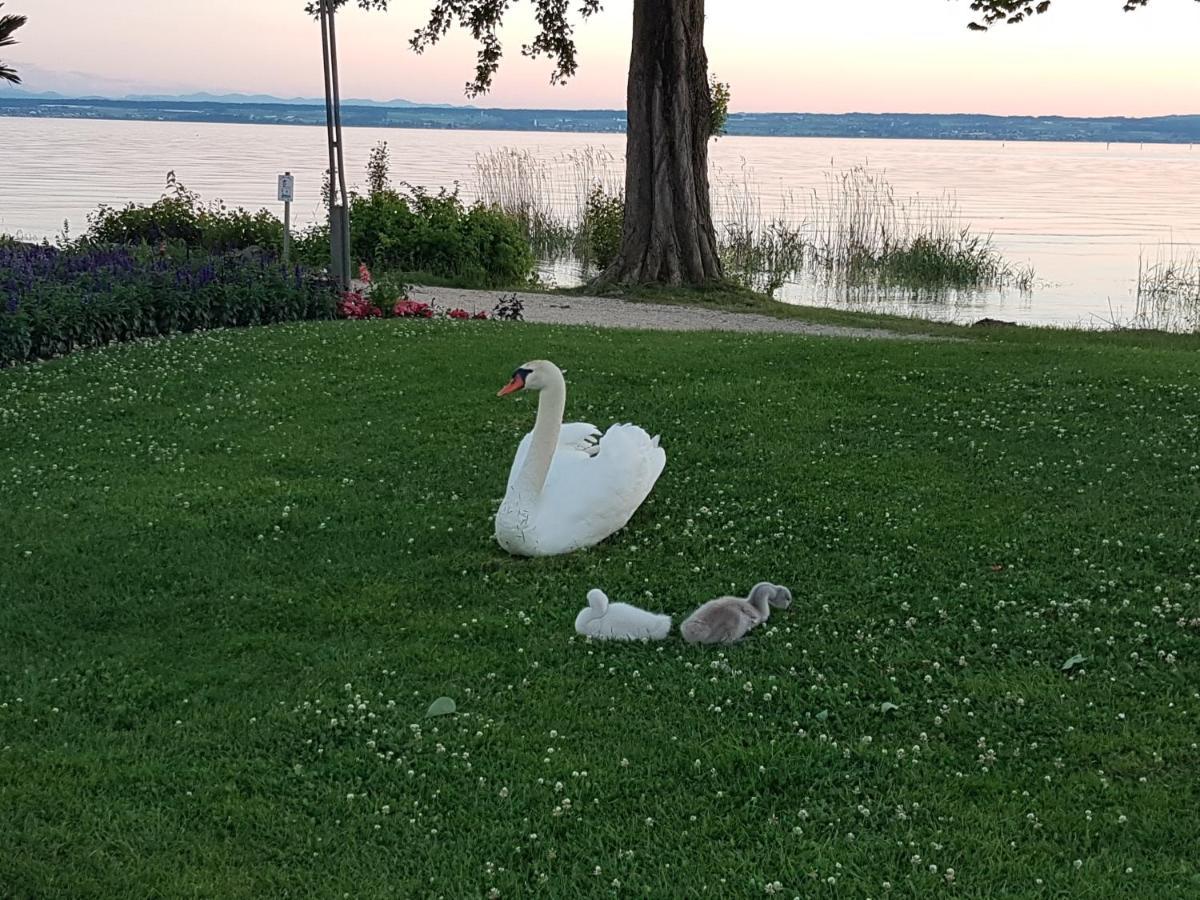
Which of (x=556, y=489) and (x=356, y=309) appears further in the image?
(x=356, y=309)

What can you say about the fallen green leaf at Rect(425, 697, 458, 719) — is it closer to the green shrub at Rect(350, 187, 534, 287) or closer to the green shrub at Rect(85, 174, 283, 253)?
the green shrub at Rect(350, 187, 534, 287)

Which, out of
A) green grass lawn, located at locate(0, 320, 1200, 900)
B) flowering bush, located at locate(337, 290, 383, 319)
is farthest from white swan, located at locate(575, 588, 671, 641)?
flowering bush, located at locate(337, 290, 383, 319)

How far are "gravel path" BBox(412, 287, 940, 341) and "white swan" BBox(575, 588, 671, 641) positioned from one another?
35.3 ft

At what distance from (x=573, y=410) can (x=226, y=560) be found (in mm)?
3979

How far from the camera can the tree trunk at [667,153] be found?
21.1 metres

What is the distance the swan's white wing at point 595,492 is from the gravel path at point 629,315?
9.03 metres

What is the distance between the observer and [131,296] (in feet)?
45.6

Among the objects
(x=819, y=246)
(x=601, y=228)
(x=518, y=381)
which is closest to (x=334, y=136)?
(x=601, y=228)

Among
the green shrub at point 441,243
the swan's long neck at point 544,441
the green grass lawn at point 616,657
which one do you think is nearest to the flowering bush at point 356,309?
the green grass lawn at point 616,657

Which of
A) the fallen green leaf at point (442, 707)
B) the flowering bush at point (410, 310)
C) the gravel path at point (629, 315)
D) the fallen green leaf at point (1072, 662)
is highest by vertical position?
the flowering bush at point (410, 310)

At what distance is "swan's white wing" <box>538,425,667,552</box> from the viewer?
7.24 m

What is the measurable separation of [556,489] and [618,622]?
1604 mm

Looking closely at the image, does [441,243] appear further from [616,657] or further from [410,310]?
[616,657]

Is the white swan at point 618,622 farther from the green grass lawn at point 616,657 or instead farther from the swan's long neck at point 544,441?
the swan's long neck at point 544,441
